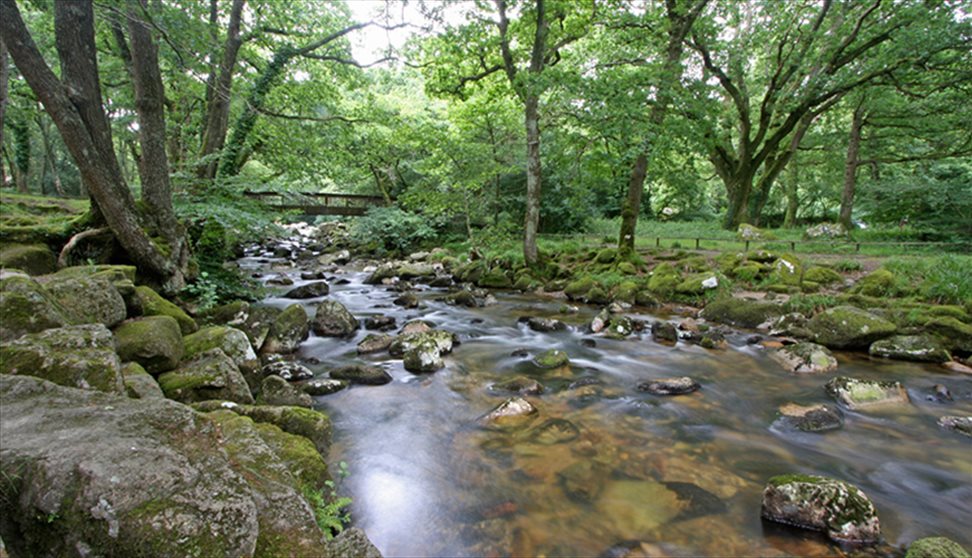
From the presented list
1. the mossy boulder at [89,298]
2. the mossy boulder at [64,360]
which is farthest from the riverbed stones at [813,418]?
the mossy boulder at [89,298]

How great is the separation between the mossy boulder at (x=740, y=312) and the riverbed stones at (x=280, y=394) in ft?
27.5

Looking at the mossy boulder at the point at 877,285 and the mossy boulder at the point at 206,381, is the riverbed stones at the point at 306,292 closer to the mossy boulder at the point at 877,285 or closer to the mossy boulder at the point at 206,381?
→ the mossy boulder at the point at 206,381

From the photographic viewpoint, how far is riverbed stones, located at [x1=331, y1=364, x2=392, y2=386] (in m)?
6.11

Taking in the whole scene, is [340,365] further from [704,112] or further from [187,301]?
[704,112]

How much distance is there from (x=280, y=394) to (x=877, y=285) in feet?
37.1

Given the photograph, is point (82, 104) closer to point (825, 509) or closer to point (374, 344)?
point (374, 344)

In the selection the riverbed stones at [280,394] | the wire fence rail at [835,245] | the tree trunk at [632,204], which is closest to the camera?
the riverbed stones at [280,394]

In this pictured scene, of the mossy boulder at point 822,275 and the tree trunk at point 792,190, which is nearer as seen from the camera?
the mossy boulder at point 822,275

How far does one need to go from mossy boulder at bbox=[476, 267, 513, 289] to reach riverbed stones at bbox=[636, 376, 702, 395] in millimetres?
8275

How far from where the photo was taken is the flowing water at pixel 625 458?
10.9 feet

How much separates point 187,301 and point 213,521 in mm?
7525

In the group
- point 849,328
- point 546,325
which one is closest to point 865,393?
point 849,328

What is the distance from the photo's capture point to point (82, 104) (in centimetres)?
627

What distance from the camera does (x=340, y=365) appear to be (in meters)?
A: 6.85
